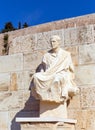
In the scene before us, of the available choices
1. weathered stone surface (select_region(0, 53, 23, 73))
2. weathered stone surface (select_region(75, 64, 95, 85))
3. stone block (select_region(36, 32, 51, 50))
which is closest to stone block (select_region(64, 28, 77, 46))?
stone block (select_region(36, 32, 51, 50))

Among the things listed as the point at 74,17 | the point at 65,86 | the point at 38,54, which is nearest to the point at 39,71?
the point at 38,54

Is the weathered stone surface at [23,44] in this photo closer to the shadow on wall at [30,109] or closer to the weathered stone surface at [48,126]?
the shadow on wall at [30,109]

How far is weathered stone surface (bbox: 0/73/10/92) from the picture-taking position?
6977 millimetres

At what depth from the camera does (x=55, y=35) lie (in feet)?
21.3

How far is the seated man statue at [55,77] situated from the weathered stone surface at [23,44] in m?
0.56

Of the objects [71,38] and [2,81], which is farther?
[2,81]

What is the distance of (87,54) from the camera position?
6254 millimetres

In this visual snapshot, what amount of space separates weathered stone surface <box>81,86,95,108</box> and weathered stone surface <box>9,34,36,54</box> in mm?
1183

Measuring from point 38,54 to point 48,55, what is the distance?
1.33 ft

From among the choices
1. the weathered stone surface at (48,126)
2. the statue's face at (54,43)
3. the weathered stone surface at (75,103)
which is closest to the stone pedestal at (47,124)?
the weathered stone surface at (48,126)

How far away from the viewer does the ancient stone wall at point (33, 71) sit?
614cm

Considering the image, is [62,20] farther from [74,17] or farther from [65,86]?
[65,86]

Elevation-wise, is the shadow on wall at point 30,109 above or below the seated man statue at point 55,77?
below

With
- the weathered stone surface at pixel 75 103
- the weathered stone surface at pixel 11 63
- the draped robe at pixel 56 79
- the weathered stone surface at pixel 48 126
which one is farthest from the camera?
the weathered stone surface at pixel 11 63
